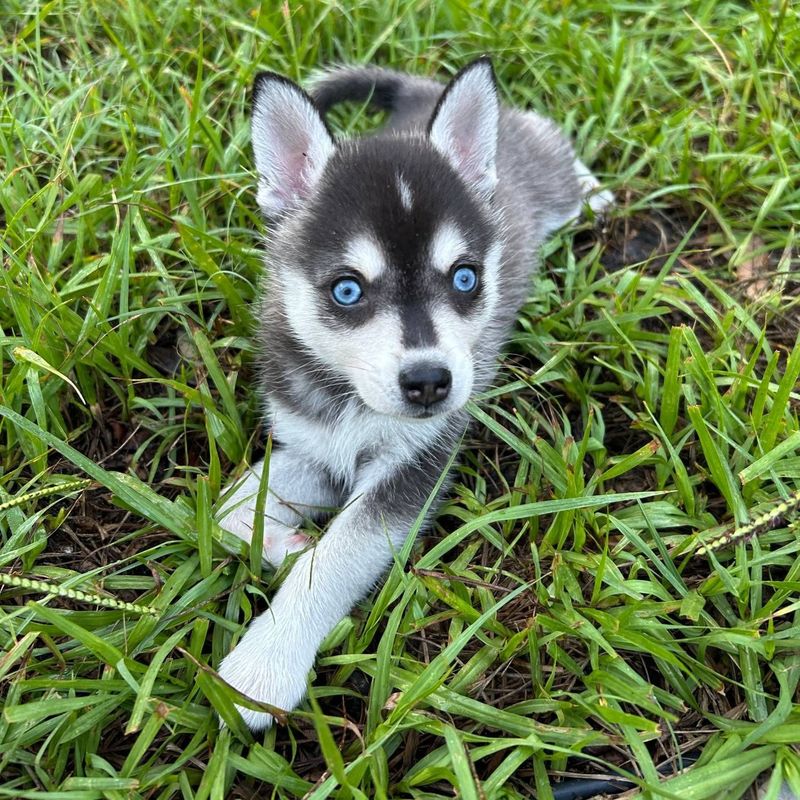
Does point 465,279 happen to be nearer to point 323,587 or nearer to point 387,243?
point 387,243

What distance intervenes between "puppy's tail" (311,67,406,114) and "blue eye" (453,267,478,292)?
1809mm

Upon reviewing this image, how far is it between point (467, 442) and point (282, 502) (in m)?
0.96

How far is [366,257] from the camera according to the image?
308cm

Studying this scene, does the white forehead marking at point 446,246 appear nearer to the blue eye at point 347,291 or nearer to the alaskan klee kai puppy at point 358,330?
the alaskan klee kai puppy at point 358,330

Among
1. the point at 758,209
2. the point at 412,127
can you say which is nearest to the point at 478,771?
the point at 412,127

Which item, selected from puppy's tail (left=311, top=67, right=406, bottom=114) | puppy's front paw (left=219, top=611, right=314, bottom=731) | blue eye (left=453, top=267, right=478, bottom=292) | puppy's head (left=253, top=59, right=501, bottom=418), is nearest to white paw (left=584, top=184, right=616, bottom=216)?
puppy's tail (left=311, top=67, right=406, bottom=114)

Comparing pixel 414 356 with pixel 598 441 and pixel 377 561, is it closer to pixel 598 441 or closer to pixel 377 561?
pixel 377 561

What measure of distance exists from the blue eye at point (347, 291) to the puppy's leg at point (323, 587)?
0.82m

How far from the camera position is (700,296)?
161 inches

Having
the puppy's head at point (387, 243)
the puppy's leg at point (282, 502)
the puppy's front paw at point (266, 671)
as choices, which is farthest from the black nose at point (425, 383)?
the puppy's front paw at point (266, 671)

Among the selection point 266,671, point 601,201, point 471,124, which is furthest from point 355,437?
point 601,201

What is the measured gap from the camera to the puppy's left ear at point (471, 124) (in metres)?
3.43

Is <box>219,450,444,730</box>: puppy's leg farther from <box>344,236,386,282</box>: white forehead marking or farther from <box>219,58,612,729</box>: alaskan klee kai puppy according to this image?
<box>344,236,386,282</box>: white forehead marking

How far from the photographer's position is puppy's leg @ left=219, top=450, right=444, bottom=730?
298 cm
